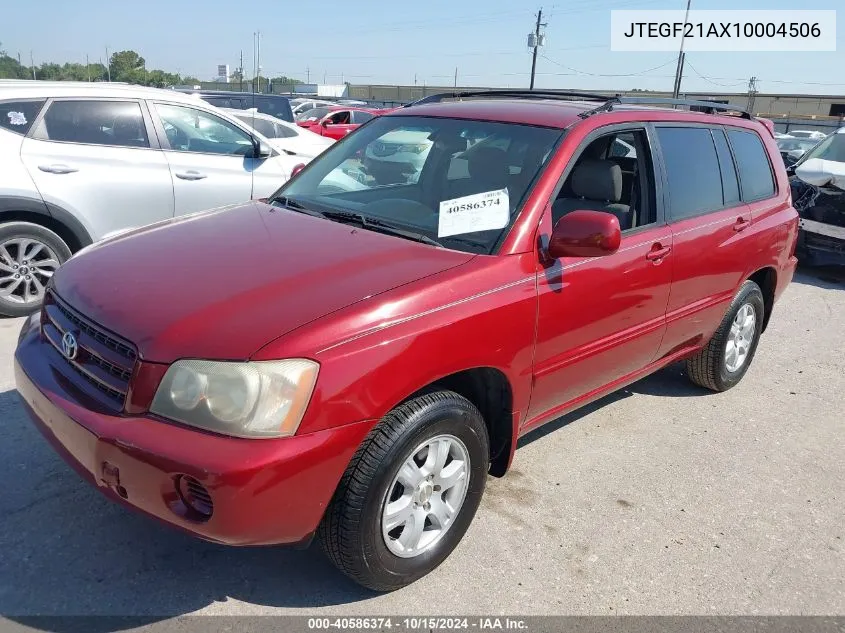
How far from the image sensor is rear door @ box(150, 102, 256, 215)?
5855mm

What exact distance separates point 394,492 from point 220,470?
0.71 metres

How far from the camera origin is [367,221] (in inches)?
125

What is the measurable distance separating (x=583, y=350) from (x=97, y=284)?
81.5 inches

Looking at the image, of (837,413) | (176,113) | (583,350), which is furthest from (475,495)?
(176,113)

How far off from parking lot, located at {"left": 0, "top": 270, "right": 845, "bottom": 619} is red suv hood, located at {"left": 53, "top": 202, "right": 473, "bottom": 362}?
968mm

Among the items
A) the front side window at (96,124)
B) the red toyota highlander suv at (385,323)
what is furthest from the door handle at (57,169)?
the red toyota highlander suv at (385,323)

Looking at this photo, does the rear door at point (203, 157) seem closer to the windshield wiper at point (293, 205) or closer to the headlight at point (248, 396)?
the windshield wiper at point (293, 205)

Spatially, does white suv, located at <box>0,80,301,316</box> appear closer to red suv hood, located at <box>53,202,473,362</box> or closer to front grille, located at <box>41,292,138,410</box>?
red suv hood, located at <box>53,202,473,362</box>

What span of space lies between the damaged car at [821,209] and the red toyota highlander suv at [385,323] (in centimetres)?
479

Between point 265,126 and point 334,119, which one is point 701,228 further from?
point 334,119

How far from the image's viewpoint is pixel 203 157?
6008mm

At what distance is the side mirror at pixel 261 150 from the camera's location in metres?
6.22

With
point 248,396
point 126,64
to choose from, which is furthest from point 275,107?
point 126,64

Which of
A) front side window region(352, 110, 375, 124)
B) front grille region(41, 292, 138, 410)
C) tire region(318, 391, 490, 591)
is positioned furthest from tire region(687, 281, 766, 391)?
front side window region(352, 110, 375, 124)
